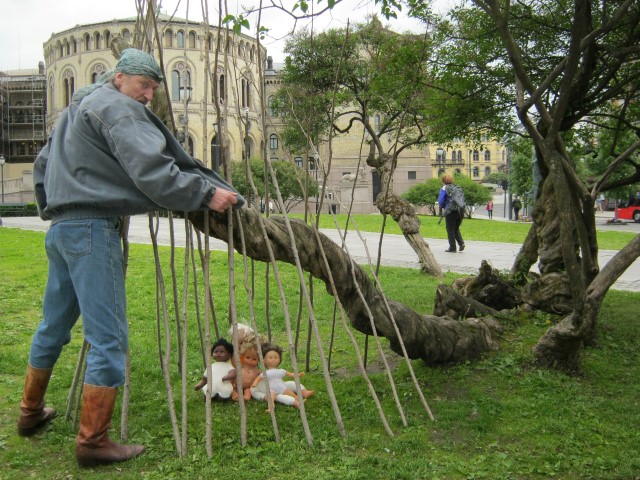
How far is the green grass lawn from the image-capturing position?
9.41 feet

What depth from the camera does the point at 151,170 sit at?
8.57ft

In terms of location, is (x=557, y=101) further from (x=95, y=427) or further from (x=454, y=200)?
(x=454, y=200)

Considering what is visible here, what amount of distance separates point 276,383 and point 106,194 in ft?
4.96

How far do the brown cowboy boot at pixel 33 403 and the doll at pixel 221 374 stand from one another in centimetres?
82

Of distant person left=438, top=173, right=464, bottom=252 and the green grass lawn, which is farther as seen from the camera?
distant person left=438, top=173, right=464, bottom=252

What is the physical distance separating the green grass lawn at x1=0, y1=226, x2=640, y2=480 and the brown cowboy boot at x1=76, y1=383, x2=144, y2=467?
0.06m

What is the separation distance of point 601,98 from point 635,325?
2004mm

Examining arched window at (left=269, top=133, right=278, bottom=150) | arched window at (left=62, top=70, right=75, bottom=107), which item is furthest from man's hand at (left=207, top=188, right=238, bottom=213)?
arched window at (left=62, top=70, right=75, bottom=107)

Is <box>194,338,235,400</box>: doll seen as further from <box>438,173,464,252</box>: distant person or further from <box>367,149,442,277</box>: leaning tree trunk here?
<box>438,173,464,252</box>: distant person

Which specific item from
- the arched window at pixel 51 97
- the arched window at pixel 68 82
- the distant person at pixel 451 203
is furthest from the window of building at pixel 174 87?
the distant person at pixel 451 203

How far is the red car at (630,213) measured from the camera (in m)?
29.3

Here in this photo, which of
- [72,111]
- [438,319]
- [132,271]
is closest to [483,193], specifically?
[132,271]

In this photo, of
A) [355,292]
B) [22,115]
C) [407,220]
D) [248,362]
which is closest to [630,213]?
[407,220]

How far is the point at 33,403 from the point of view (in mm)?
3166
